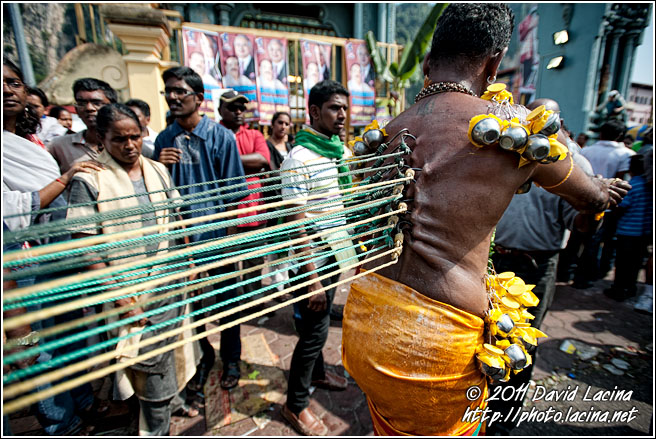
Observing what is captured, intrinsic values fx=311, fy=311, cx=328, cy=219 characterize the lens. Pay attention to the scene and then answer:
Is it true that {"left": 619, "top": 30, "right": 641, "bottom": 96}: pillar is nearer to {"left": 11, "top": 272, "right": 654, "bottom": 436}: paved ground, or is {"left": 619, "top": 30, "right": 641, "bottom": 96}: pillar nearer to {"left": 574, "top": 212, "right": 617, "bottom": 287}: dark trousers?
{"left": 574, "top": 212, "right": 617, "bottom": 287}: dark trousers

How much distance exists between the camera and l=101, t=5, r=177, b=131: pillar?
4.57 metres

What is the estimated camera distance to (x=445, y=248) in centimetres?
Answer: 127

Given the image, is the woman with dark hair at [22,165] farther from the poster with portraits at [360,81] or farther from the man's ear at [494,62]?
the poster with portraits at [360,81]

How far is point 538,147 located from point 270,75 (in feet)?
27.3

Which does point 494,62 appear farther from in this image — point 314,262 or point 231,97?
point 231,97

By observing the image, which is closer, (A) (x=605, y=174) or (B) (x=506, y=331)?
(B) (x=506, y=331)

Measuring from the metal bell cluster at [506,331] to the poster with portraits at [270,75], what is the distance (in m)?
7.80

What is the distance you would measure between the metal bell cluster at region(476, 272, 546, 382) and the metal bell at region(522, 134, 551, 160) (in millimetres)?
611

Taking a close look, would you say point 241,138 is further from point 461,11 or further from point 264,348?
point 461,11

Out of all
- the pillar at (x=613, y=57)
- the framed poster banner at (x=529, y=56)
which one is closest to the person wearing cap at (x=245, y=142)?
the pillar at (x=613, y=57)

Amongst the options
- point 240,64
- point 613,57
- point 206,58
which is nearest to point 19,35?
point 206,58

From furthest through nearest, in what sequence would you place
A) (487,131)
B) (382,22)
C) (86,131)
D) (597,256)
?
(382,22), (597,256), (86,131), (487,131)

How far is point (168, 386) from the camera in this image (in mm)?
2156

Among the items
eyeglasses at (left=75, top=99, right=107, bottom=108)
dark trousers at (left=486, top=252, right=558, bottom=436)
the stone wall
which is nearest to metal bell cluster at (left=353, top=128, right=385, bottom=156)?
dark trousers at (left=486, top=252, right=558, bottom=436)
